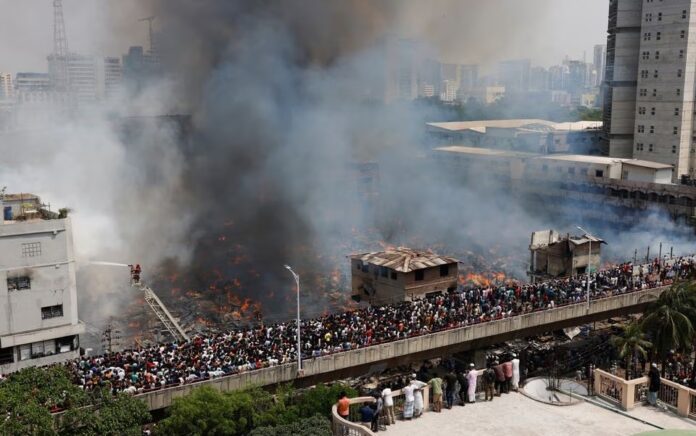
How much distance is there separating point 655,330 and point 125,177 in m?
55.5

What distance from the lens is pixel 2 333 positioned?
26.6 meters

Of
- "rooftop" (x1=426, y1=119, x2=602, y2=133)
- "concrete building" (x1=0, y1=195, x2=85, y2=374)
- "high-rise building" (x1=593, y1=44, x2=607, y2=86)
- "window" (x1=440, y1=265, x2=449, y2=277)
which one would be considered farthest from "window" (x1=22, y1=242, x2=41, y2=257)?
"high-rise building" (x1=593, y1=44, x2=607, y2=86)

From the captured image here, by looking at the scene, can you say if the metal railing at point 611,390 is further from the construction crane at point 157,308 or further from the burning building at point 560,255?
the burning building at point 560,255

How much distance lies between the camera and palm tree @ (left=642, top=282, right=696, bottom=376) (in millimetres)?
20422

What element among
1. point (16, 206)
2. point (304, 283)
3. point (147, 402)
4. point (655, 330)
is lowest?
point (304, 283)

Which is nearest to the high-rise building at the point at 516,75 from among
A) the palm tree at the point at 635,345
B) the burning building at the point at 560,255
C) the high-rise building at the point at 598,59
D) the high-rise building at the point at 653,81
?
the high-rise building at the point at 598,59

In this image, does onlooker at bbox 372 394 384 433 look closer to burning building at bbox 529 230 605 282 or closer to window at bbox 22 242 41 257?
window at bbox 22 242 41 257

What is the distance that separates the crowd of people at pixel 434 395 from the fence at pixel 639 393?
172 cm

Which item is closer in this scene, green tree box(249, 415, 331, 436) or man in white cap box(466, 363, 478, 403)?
green tree box(249, 415, 331, 436)

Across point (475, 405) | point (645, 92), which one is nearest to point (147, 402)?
point (475, 405)

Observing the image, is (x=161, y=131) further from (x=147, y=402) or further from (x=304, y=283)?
(x=147, y=402)

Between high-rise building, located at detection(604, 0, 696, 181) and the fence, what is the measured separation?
169 ft

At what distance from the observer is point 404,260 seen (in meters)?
33.9

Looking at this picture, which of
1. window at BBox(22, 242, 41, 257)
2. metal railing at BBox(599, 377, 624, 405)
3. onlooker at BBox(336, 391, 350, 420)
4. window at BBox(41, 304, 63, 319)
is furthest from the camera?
window at BBox(41, 304, 63, 319)
